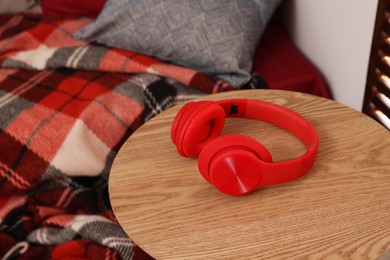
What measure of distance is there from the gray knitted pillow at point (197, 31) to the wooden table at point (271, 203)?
0.41 meters

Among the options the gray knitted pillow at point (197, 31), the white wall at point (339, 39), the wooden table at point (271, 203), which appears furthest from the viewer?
the gray knitted pillow at point (197, 31)

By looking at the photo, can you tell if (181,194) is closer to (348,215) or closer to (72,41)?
(348,215)

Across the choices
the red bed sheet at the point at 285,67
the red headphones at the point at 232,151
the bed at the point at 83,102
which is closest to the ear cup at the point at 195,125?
the red headphones at the point at 232,151

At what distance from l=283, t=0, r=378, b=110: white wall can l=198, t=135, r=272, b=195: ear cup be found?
48 centimetres

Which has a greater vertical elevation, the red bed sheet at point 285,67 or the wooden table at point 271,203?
the wooden table at point 271,203

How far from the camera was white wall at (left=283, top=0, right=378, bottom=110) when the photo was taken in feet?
3.35

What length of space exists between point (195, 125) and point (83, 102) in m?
0.52

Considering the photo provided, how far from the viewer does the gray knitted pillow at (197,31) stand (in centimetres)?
119

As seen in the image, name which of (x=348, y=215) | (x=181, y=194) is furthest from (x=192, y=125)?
(x=348, y=215)

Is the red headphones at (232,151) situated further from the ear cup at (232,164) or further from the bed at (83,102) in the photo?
the bed at (83,102)

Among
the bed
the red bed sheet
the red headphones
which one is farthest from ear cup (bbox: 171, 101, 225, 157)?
the red bed sheet

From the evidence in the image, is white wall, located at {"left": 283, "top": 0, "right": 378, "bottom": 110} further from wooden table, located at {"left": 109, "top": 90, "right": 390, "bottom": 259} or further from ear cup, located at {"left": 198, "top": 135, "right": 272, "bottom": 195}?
ear cup, located at {"left": 198, "top": 135, "right": 272, "bottom": 195}

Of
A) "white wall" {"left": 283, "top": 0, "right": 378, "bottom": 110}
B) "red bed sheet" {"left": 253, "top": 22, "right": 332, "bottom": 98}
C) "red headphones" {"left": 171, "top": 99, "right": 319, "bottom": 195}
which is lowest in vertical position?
"red bed sheet" {"left": 253, "top": 22, "right": 332, "bottom": 98}

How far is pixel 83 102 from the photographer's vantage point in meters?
1.15
